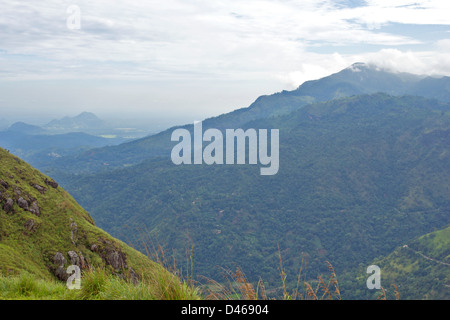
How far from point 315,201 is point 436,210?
58.9 m

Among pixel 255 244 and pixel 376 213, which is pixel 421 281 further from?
pixel 376 213

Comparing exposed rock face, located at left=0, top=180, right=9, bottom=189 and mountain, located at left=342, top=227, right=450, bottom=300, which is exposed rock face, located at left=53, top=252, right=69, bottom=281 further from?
mountain, located at left=342, top=227, right=450, bottom=300

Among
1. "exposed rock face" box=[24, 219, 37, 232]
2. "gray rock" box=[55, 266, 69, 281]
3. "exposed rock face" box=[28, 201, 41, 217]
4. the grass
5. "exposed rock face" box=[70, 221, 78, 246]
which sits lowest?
"gray rock" box=[55, 266, 69, 281]

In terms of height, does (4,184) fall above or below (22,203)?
above

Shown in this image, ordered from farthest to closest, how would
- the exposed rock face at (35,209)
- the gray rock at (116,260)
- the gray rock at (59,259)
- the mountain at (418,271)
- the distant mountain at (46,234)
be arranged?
the mountain at (418,271)
the exposed rock face at (35,209)
the gray rock at (116,260)
the gray rock at (59,259)
the distant mountain at (46,234)

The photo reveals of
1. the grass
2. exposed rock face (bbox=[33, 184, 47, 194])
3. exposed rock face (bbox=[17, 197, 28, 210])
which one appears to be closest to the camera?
the grass

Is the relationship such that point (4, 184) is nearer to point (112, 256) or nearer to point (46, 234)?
point (46, 234)

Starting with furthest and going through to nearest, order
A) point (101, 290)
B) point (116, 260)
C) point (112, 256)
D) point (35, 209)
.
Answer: point (35, 209) → point (112, 256) → point (116, 260) → point (101, 290)

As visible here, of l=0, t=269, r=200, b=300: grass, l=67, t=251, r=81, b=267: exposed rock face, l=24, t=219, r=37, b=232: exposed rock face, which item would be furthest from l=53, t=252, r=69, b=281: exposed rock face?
l=0, t=269, r=200, b=300: grass

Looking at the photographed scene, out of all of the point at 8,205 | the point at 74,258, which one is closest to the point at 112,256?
the point at 74,258

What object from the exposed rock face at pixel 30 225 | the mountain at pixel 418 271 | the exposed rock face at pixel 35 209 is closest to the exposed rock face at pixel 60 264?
the exposed rock face at pixel 30 225

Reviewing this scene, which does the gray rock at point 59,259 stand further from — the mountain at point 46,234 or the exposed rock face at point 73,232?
the exposed rock face at point 73,232

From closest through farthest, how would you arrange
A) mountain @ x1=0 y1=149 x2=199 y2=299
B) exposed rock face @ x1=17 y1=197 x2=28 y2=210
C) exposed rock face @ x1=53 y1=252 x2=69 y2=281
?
exposed rock face @ x1=53 y1=252 x2=69 y2=281
mountain @ x1=0 y1=149 x2=199 y2=299
exposed rock face @ x1=17 y1=197 x2=28 y2=210
